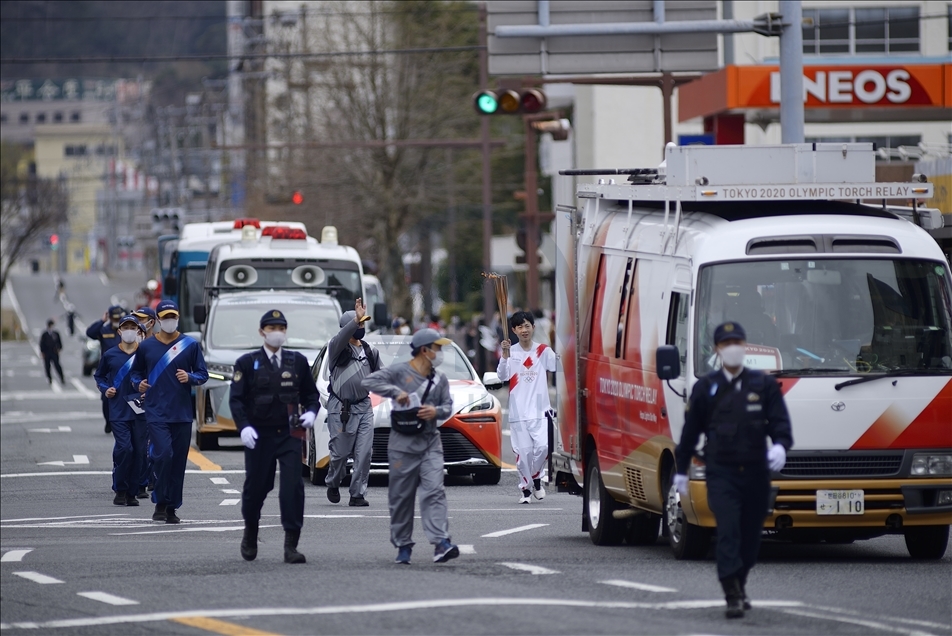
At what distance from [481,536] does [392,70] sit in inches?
1513

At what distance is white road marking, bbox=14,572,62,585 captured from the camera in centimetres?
1126

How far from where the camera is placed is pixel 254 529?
12.2m

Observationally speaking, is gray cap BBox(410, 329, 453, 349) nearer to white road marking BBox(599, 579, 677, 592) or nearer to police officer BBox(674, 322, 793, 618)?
white road marking BBox(599, 579, 677, 592)

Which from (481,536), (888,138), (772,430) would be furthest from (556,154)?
(772,430)

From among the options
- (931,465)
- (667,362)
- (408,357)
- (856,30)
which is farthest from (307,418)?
(856,30)

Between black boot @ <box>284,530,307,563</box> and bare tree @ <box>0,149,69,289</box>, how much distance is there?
7652cm

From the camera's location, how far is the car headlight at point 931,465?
38.7 feet

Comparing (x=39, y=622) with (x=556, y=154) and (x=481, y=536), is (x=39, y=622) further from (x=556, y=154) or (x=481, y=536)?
(x=556, y=154)

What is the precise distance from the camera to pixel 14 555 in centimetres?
1278

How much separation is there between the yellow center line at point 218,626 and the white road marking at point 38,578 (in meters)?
1.92

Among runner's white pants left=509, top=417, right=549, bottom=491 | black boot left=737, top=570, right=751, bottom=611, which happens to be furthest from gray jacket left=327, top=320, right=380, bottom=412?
black boot left=737, top=570, right=751, bottom=611

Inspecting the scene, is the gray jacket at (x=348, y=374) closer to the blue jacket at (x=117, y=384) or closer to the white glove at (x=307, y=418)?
the blue jacket at (x=117, y=384)

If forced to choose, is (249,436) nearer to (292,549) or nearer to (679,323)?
(292,549)

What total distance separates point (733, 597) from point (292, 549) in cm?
352
